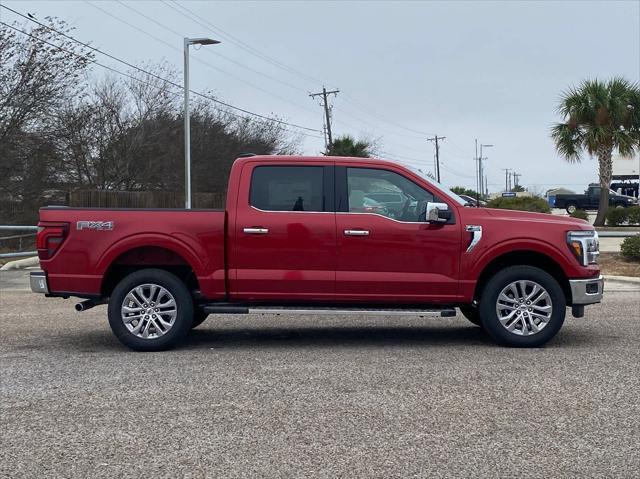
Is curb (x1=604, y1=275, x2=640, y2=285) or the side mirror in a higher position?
the side mirror

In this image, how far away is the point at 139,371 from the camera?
22.4 ft

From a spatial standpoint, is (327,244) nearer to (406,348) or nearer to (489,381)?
(406,348)

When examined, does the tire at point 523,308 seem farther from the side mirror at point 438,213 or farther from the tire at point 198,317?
the tire at point 198,317

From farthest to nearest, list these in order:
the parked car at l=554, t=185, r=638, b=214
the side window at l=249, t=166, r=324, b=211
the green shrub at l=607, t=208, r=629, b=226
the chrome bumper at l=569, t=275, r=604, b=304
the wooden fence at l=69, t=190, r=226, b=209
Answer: the parked car at l=554, t=185, r=638, b=214, the green shrub at l=607, t=208, r=629, b=226, the wooden fence at l=69, t=190, r=226, b=209, the side window at l=249, t=166, r=324, b=211, the chrome bumper at l=569, t=275, r=604, b=304

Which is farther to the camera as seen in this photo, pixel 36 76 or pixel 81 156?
pixel 81 156

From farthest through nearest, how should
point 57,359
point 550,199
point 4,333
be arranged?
1. point 550,199
2. point 4,333
3. point 57,359

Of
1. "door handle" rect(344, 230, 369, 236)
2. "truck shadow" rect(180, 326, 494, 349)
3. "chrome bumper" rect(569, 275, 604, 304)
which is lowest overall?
"truck shadow" rect(180, 326, 494, 349)

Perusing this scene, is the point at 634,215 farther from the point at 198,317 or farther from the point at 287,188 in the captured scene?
the point at 287,188

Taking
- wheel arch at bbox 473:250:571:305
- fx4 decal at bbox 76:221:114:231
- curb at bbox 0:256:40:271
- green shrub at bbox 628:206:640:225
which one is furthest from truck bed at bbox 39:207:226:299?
green shrub at bbox 628:206:640:225

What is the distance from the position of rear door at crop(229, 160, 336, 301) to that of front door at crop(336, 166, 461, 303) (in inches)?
6.1

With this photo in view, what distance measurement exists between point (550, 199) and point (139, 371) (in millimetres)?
46671

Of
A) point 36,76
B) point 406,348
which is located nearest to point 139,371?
point 406,348

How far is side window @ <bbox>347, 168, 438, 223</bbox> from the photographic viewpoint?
776cm

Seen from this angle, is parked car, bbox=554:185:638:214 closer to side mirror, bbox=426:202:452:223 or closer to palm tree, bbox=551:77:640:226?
palm tree, bbox=551:77:640:226
